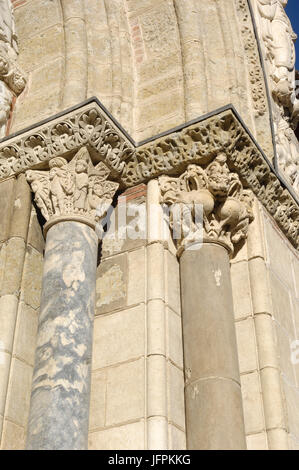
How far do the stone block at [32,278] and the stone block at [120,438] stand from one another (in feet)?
3.42

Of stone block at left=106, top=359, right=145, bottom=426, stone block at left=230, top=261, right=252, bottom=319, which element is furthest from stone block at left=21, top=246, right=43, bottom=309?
stone block at left=230, top=261, right=252, bottom=319

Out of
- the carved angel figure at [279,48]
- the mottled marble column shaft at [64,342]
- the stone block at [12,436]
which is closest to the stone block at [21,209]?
the mottled marble column shaft at [64,342]

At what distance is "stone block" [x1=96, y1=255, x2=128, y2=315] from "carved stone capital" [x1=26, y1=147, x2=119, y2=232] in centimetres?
34

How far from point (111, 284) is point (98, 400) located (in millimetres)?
869

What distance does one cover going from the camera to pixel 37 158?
5527 mm

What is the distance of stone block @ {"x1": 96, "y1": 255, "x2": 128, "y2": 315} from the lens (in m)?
5.08

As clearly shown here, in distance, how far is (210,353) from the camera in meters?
4.65

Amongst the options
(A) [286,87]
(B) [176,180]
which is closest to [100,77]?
(B) [176,180]

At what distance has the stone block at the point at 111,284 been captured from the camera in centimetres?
508

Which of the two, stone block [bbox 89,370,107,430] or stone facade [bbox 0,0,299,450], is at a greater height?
stone facade [bbox 0,0,299,450]

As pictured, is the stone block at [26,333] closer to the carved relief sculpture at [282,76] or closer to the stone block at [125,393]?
the stone block at [125,393]

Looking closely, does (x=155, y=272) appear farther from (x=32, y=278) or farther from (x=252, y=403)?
(x=252, y=403)

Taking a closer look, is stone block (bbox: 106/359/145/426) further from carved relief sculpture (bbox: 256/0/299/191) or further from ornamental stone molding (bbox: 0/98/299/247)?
carved relief sculpture (bbox: 256/0/299/191)
